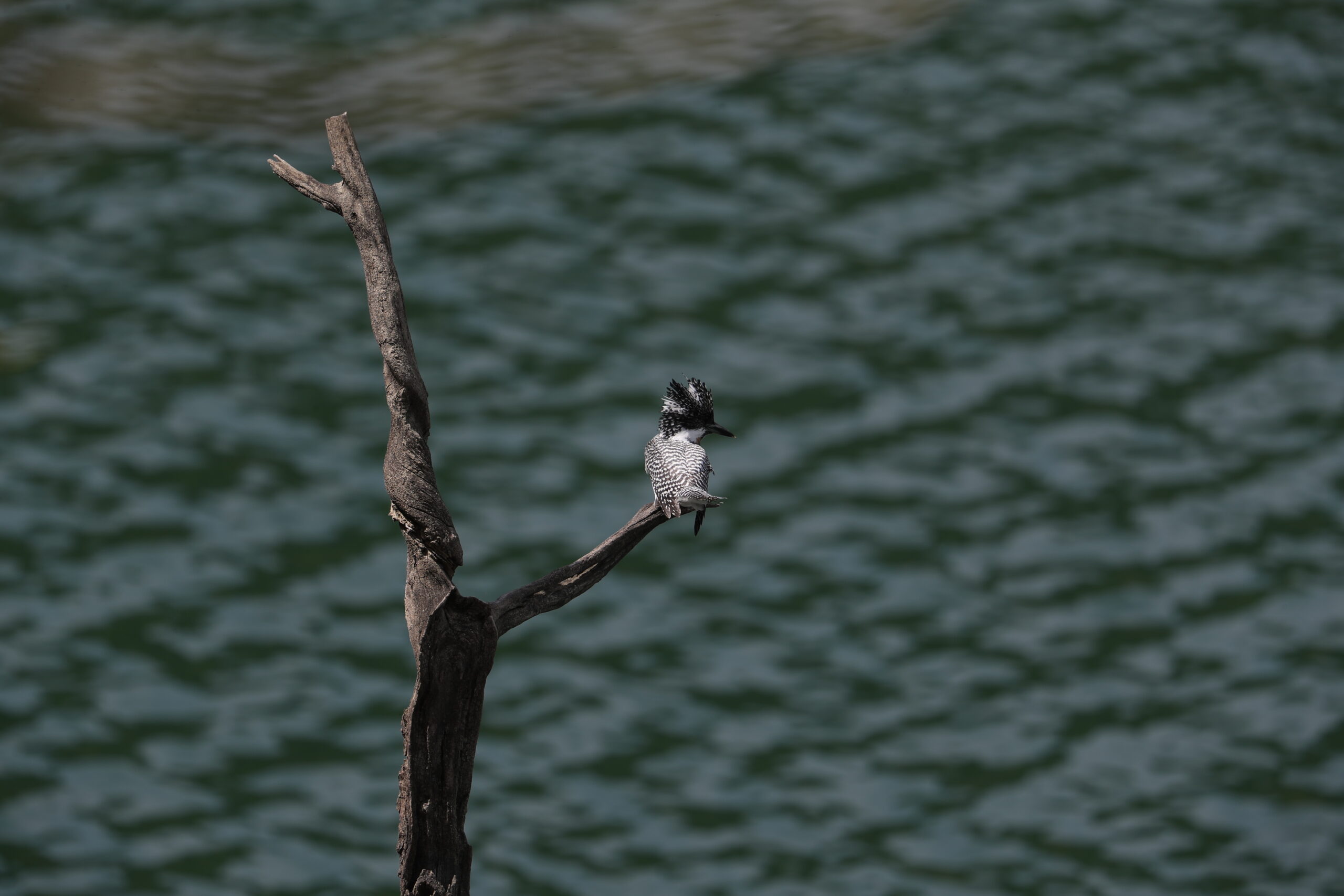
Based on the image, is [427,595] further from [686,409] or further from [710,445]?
[710,445]

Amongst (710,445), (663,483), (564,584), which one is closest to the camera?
(663,483)

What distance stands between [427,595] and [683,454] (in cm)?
102

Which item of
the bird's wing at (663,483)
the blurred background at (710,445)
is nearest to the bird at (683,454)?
the bird's wing at (663,483)

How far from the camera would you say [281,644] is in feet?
51.3

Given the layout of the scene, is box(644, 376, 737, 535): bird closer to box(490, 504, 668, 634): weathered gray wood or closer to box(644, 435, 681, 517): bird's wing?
box(644, 435, 681, 517): bird's wing

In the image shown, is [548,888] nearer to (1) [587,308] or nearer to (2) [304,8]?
(1) [587,308]

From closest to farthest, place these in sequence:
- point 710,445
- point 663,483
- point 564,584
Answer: point 663,483
point 564,584
point 710,445

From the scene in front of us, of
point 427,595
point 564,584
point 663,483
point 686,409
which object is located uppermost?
point 686,409

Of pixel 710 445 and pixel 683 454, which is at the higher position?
pixel 710 445

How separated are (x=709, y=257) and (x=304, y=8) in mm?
6220

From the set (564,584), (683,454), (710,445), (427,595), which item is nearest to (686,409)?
(683,454)

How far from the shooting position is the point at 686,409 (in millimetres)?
5566

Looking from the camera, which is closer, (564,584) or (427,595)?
(427,595)

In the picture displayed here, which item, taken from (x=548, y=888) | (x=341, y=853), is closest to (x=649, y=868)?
(x=548, y=888)
